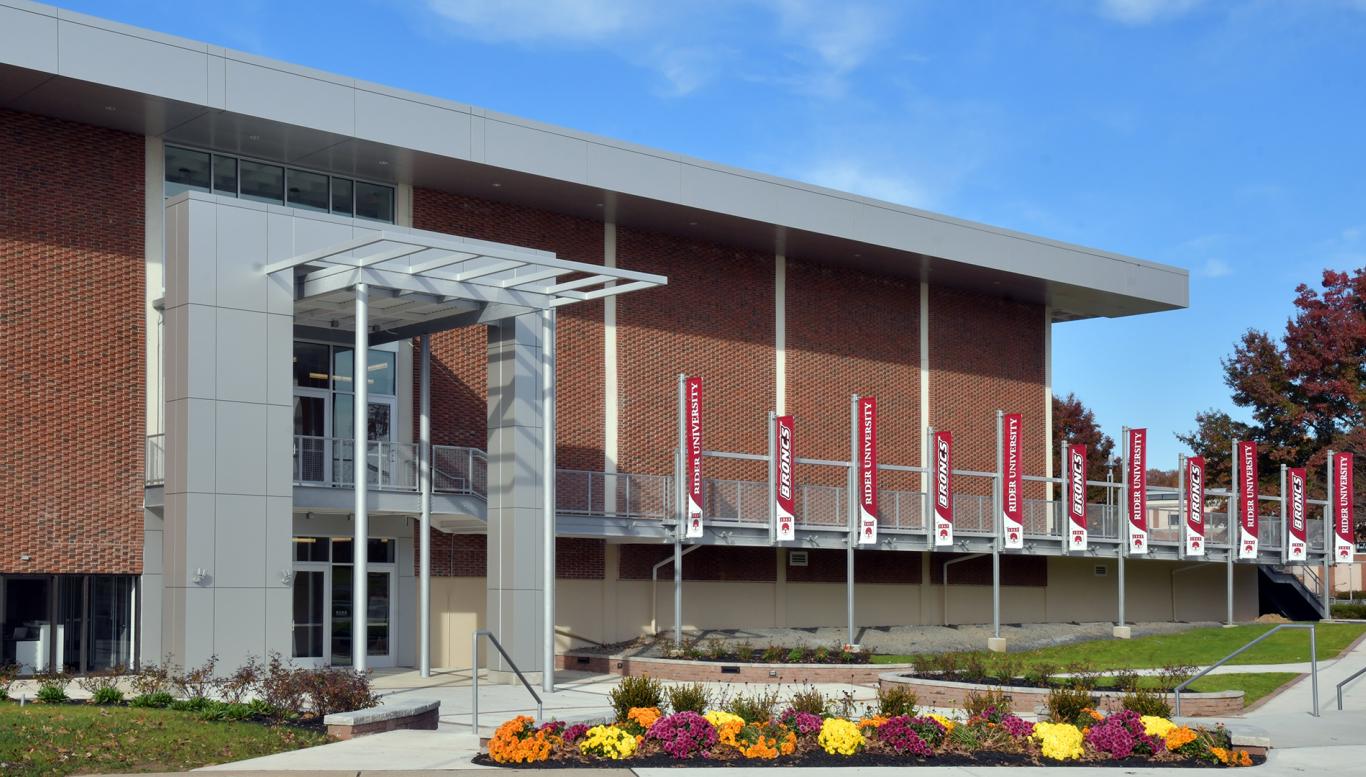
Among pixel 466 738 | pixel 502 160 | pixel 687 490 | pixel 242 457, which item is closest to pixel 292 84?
pixel 502 160

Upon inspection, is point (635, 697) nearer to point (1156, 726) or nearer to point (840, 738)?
point (840, 738)

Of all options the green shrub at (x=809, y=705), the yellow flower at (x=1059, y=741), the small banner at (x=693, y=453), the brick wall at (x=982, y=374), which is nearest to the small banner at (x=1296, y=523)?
the brick wall at (x=982, y=374)

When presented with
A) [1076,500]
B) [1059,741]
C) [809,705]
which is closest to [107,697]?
[809,705]

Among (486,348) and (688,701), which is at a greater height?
(486,348)

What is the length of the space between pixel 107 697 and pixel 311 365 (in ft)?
38.9

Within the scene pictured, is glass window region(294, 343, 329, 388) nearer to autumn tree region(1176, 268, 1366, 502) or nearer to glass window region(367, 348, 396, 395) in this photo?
glass window region(367, 348, 396, 395)

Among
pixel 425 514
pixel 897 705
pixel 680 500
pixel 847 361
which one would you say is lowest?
pixel 897 705

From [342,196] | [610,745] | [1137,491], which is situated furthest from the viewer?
[1137,491]

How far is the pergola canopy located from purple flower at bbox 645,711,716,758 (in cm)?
1053

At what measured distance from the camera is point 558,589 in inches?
1375

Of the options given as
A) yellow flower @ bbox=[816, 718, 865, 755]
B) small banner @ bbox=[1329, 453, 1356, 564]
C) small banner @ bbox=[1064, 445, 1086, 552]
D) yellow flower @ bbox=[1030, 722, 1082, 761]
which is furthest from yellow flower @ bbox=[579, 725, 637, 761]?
small banner @ bbox=[1329, 453, 1356, 564]

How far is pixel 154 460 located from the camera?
1131 inches

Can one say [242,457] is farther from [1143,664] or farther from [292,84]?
[1143,664]

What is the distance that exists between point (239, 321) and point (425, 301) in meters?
3.61
